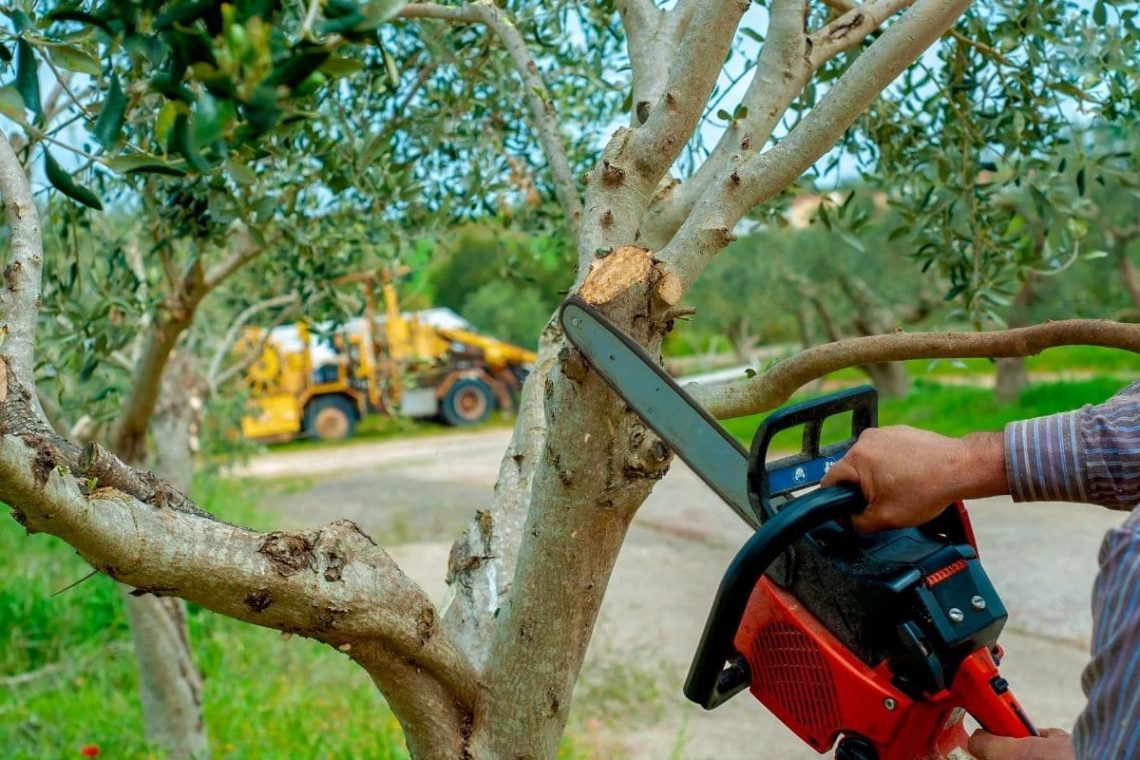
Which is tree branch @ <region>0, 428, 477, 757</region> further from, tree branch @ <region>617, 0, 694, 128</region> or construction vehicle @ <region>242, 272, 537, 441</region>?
construction vehicle @ <region>242, 272, 537, 441</region>

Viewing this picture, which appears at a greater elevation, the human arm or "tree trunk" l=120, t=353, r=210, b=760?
the human arm

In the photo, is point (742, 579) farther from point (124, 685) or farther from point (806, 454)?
point (124, 685)

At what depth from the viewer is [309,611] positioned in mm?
1584

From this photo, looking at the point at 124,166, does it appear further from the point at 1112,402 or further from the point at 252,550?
the point at 1112,402

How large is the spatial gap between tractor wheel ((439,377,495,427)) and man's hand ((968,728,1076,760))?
21.1m

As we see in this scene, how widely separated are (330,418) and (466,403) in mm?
2900

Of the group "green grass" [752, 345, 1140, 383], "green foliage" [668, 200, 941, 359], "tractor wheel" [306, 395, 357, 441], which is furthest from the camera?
"tractor wheel" [306, 395, 357, 441]

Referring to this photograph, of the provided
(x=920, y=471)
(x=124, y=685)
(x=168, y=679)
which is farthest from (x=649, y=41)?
(x=124, y=685)

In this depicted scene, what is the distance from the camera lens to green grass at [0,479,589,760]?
189 inches

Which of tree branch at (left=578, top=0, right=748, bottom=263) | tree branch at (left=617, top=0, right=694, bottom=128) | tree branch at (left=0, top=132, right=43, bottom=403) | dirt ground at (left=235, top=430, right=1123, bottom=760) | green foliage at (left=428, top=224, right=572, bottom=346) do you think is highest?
green foliage at (left=428, top=224, right=572, bottom=346)

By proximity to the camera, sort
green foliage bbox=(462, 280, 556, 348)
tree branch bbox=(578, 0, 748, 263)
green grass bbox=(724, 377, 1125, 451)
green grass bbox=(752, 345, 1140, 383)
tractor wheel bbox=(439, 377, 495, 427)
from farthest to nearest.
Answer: green foliage bbox=(462, 280, 556, 348) < tractor wheel bbox=(439, 377, 495, 427) < green grass bbox=(752, 345, 1140, 383) < green grass bbox=(724, 377, 1125, 451) < tree branch bbox=(578, 0, 748, 263)

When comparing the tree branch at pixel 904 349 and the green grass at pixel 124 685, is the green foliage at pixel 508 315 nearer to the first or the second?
the green grass at pixel 124 685

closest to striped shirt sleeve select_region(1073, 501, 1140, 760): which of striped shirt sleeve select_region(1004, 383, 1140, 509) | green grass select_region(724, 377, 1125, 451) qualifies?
striped shirt sleeve select_region(1004, 383, 1140, 509)

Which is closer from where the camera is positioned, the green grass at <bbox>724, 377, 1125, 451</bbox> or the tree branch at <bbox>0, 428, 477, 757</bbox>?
the tree branch at <bbox>0, 428, 477, 757</bbox>
